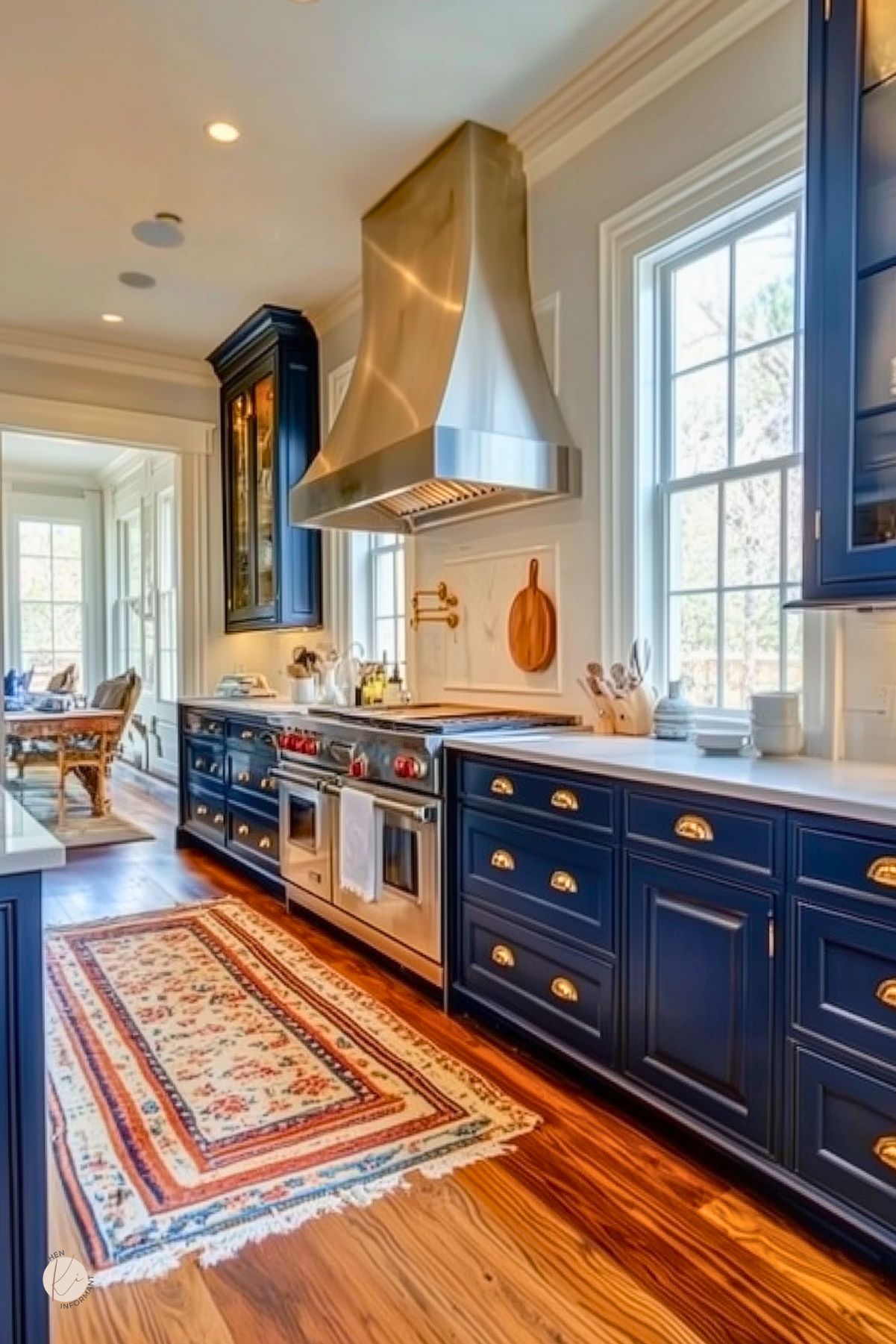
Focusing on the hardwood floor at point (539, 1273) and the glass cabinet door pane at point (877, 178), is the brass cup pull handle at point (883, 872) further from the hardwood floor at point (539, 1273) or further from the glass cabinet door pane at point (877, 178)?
the glass cabinet door pane at point (877, 178)

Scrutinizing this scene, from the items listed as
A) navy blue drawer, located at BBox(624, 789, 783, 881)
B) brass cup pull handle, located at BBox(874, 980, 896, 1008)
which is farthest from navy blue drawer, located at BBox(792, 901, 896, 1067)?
navy blue drawer, located at BBox(624, 789, 783, 881)

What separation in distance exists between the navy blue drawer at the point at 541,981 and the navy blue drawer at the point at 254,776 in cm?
165

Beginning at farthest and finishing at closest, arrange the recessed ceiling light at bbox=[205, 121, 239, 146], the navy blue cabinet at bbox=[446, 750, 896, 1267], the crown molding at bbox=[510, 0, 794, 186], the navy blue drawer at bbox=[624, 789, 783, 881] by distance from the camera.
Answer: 1. the recessed ceiling light at bbox=[205, 121, 239, 146]
2. the crown molding at bbox=[510, 0, 794, 186]
3. the navy blue drawer at bbox=[624, 789, 783, 881]
4. the navy blue cabinet at bbox=[446, 750, 896, 1267]

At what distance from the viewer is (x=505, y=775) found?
2635mm

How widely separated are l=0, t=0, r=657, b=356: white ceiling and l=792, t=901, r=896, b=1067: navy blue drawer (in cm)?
275

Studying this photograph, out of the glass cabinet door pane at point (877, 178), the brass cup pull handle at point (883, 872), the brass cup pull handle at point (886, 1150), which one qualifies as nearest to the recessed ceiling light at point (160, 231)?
the glass cabinet door pane at point (877, 178)

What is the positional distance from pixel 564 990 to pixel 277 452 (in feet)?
12.4

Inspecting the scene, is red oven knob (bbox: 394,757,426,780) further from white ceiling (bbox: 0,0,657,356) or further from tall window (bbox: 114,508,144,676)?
tall window (bbox: 114,508,144,676)

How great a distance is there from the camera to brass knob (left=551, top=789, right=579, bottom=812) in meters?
2.38

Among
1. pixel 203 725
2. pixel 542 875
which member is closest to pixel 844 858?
pixel 542 875

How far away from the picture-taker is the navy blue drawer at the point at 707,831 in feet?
6.08

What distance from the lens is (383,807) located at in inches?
124

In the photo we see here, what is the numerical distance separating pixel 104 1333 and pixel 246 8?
11.4ft

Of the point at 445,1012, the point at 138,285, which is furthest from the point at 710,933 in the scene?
the point at 138,285
